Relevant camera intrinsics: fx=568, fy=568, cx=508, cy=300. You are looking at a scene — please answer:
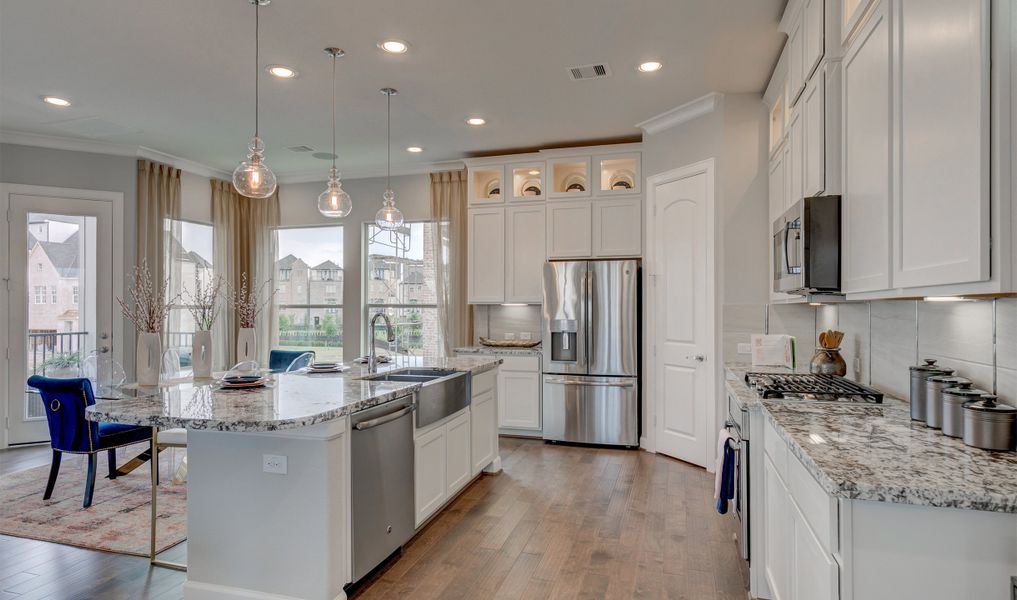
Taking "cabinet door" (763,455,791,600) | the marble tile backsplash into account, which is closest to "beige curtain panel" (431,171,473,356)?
the marble tile backsplash

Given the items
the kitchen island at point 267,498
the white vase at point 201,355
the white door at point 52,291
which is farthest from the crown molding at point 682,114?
the white door at point 52,291

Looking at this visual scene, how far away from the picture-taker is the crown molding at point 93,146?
5.19 meters

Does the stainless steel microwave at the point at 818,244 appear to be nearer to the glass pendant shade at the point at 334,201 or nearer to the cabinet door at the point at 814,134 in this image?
the cabinet door at the point at 814,134

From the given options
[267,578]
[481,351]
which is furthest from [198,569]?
[481,351]

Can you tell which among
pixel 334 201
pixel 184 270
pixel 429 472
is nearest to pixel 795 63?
pixel 334 201

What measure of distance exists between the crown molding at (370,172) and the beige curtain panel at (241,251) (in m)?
0.33

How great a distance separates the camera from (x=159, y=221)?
5.96m

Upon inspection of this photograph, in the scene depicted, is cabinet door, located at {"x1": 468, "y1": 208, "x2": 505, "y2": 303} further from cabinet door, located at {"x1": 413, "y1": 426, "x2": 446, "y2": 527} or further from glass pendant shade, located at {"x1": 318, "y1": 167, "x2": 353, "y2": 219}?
cabinet door, located at {"x1": 413, "y1": 426, "x2": 446, "y2": 527}

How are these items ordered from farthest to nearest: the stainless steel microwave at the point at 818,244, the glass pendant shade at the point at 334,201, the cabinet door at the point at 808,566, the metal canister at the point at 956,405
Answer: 1. the glass pendant shade at the point at 334,201
2. the stainless steel microwave at the point at 818,244
3. the metal canister at the point at 956,405
4. the cabinet door at the point at 808,566

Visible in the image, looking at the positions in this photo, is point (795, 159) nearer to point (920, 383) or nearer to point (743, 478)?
point (920, 383)

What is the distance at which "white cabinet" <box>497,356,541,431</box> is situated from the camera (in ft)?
18.3

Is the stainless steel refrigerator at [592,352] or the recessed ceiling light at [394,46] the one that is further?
the stainless steel refrigerator at [592,352]

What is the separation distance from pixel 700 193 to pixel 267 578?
3.94 metres

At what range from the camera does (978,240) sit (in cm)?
128
